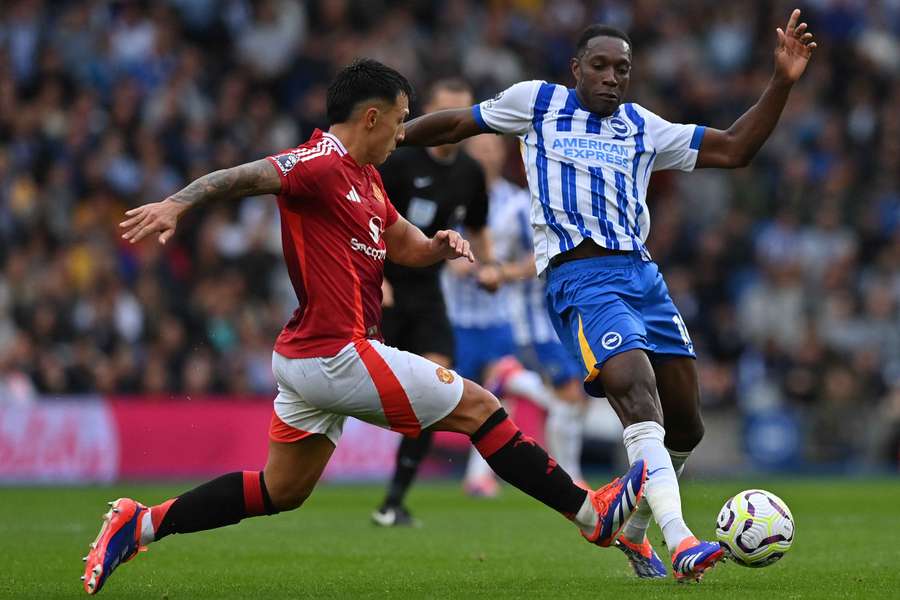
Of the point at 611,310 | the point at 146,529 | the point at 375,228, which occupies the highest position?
the point at 375,228

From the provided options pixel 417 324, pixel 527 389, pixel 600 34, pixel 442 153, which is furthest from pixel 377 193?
pixel 527 389

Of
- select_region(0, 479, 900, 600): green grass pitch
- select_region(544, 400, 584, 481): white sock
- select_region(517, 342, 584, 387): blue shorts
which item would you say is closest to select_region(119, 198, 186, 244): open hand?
select_region(0, 479, 900, 600): green grass pitch

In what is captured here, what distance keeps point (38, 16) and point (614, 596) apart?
591 inches

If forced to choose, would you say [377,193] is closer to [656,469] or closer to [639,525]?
[656,469]

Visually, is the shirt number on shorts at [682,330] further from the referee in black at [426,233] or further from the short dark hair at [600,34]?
the referee in black at [426,233]

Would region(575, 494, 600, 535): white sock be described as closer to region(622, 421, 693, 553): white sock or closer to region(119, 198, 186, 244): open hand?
region(622, 421, 693, 553): white sock

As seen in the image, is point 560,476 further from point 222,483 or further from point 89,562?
point 89,562

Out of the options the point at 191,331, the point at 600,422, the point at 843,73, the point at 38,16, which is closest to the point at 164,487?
the point at 191,331

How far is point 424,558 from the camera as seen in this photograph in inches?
324

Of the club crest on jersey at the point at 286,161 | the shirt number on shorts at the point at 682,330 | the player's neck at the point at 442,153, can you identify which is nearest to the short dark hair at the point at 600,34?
the shirt number on shorts at the point at 682,330

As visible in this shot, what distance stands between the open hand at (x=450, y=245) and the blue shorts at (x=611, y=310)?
29.1 inches

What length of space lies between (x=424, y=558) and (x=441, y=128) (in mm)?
2425

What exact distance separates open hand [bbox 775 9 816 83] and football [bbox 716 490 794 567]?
211 centimetres

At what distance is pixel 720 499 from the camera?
1432 centimetres
